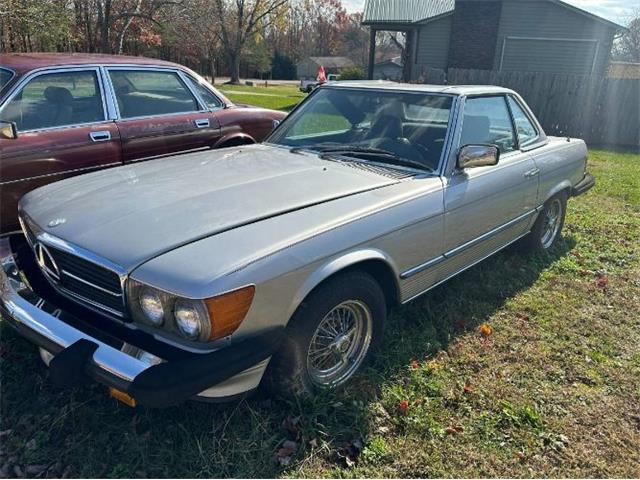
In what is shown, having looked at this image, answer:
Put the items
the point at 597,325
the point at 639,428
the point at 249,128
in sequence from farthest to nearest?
the point at 249,128 → the point at 597,325 → the point at 639,428

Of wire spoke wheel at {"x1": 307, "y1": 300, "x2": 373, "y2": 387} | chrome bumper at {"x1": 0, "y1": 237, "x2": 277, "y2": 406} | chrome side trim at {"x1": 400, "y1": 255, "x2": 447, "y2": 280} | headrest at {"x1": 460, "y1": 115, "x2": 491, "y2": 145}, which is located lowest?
wire spoke wheel at {"x1": 307, "y1": 300, "x2": 373, "y2": 387}

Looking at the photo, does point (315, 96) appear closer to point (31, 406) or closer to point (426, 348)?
point (426, 348)

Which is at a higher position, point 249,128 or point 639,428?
point 249,128

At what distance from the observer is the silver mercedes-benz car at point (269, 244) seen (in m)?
2.16

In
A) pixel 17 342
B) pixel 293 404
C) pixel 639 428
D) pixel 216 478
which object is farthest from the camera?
pixel 17 342

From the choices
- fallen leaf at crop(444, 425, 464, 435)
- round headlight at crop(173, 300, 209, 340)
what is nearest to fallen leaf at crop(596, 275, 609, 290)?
fallen leaf at crop(444, 425, 464, 435)

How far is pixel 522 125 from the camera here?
4.62 m

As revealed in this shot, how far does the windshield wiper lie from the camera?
11.3 ft

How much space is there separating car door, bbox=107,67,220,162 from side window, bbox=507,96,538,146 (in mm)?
3155

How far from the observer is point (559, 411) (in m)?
2.95

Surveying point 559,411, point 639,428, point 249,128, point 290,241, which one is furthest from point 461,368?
point 249,128

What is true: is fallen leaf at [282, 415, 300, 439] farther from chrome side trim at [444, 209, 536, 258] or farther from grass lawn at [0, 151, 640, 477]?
chrome side trim at [444, 209, 536, 258]

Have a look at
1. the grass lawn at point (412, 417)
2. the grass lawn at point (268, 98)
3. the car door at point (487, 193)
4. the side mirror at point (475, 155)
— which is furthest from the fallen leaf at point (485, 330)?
the grass lawn at point (268, 98)

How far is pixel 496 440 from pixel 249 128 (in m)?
4.56
